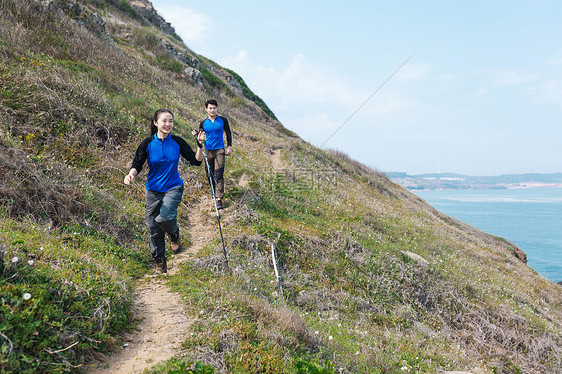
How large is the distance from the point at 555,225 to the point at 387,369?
132958 millimetres

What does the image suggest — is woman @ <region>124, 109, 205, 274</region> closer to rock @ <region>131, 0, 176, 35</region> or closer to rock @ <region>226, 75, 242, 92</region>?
rock @ <region>226, 75, 242, 92</region>

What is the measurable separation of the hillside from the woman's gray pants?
907mm

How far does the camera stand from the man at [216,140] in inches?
378

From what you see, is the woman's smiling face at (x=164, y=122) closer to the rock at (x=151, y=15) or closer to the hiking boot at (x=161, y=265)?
the hiking boot at (x=161, y=265)

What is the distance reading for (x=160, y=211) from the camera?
6121 millimetres

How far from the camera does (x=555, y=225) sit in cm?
10381

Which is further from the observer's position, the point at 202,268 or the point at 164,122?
the point at 202,268

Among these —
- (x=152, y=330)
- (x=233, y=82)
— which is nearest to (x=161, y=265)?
(x=152, y=330)

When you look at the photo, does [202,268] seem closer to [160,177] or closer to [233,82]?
[160,177]

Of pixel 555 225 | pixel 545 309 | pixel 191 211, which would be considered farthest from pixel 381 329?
pixel 555 225

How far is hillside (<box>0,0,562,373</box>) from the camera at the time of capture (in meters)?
3.89

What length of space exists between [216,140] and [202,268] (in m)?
4.39

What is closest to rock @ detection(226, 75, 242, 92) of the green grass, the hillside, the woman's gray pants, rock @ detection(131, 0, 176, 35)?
rock @ detection(131, 0, 176, 35)

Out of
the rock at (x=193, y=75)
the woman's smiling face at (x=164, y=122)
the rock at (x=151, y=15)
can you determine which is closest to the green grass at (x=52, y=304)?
the woman's smiling face at (x=164, y=122)
